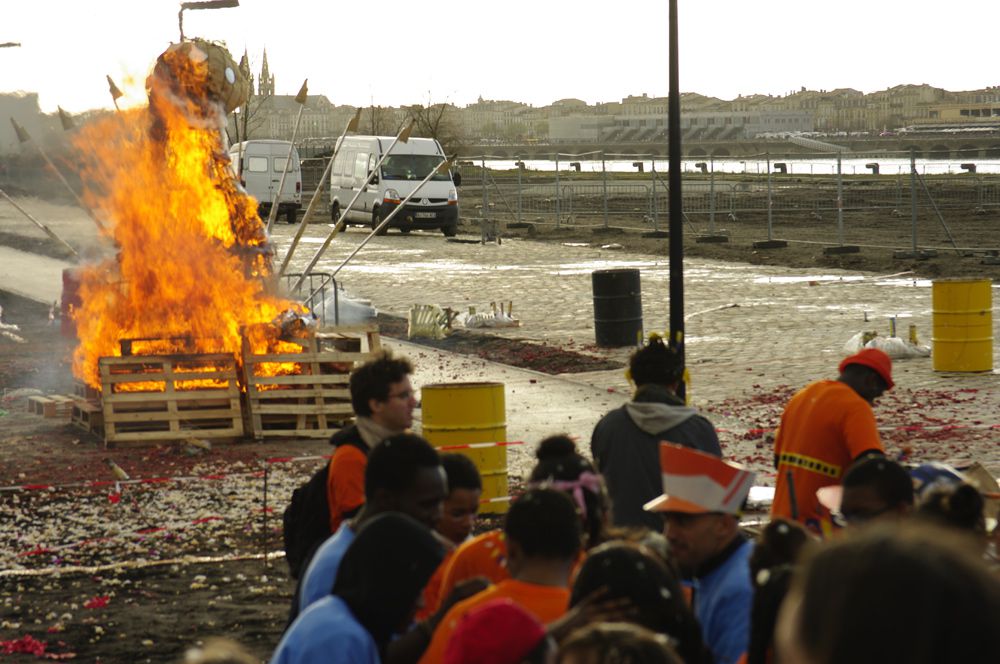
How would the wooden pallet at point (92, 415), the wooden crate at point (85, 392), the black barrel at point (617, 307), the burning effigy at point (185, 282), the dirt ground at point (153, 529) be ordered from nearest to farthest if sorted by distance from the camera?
the dirt ground at point (153, 529) < the burning effigy at point (185, 282) < the wooden pallet at point (92, 415) < the wooden crate at point (85, 392) < the black barrel at point (617, 307)

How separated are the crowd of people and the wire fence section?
2609 cm

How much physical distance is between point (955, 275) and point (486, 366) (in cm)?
1293

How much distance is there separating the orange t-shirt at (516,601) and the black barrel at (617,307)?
1624cm

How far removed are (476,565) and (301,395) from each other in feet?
33.6

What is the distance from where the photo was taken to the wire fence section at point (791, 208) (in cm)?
3800

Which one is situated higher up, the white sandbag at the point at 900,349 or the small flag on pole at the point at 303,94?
the small flag on pole at the point at 303,94

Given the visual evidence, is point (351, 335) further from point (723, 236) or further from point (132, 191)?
point (723, 236)

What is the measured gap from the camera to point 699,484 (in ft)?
15.3

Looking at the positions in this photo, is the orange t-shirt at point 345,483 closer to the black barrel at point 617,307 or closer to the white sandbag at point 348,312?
the black barrel at point 617,307

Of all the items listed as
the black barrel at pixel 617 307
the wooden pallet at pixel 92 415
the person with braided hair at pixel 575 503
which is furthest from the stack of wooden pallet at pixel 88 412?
the person with braided hair at pixel 575 503

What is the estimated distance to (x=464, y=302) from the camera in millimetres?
26547

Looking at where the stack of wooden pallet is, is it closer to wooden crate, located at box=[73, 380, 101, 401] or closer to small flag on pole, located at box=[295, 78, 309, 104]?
wooden crate, located at box=[73, 380, 101, 401]

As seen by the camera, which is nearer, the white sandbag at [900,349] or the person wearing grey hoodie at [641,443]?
the person wearing grey hoodie at [641,443]

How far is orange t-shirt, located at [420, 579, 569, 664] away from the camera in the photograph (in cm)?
369
